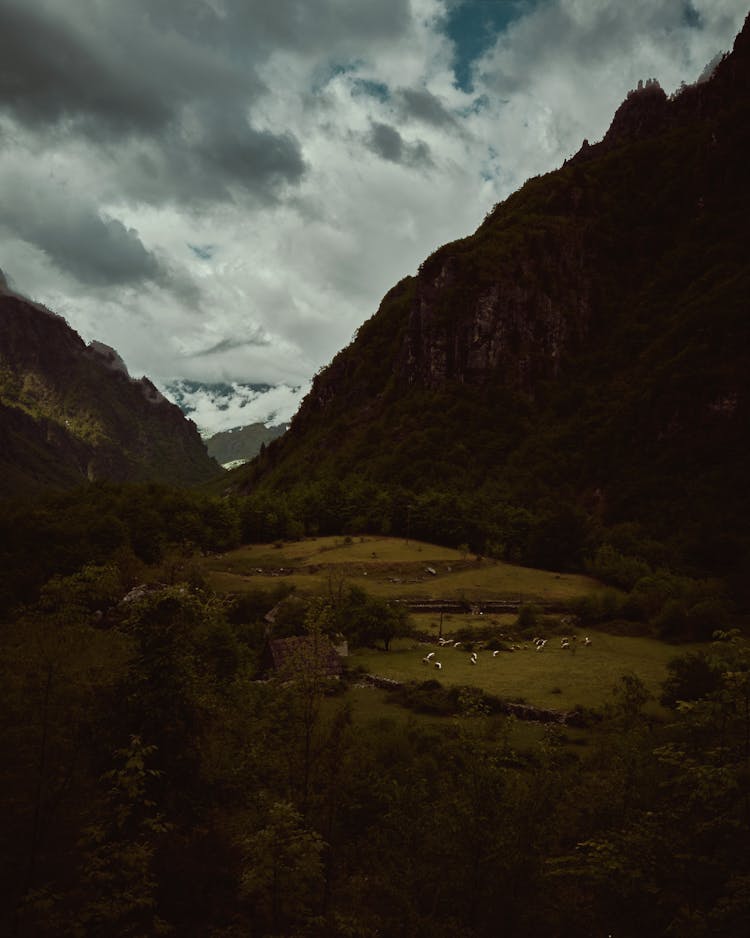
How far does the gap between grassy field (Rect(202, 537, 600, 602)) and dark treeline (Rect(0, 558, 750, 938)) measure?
2010 inches

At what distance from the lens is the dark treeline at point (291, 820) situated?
12.1m

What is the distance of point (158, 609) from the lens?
16406 millimetres

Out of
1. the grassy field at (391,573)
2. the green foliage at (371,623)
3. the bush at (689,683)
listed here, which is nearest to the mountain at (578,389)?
the grassy field at (391,573)

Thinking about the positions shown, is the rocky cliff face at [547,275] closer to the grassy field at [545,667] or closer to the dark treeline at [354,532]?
the dark treeline at [354,532]

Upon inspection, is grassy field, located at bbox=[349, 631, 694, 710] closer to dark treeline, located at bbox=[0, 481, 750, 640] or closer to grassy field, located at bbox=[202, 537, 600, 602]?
dark treeline, located at bbox=[0, 481, 750, 640]

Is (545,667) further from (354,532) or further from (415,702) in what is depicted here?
(354,532)

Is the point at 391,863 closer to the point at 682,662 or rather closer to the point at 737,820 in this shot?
the point at 737,820

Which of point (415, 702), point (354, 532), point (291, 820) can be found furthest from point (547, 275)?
point (291, 820)

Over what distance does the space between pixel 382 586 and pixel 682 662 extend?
144 ft

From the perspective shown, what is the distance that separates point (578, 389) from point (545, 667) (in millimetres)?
126973

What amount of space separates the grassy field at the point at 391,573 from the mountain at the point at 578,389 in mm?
12778

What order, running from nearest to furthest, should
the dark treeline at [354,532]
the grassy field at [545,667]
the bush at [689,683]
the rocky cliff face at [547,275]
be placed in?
the bush at [689,683] → the grassy field at [545,667] → the dark treeline at [354,532] → the rocky cliff face at [547,275]

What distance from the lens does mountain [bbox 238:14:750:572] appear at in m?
113

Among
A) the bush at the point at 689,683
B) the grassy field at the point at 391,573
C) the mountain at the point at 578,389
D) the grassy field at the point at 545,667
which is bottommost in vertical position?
the grassy field at the point at 545,667
